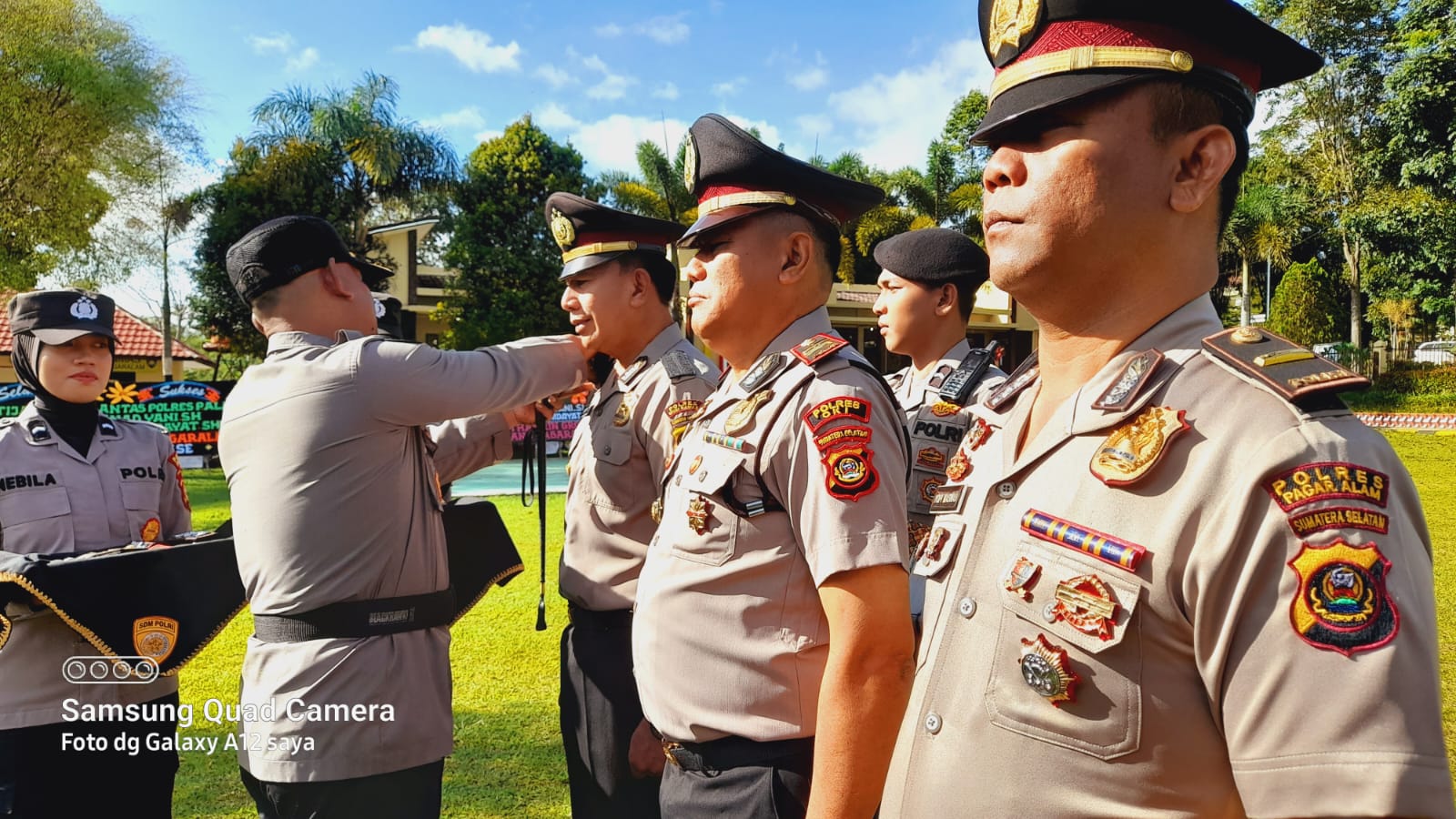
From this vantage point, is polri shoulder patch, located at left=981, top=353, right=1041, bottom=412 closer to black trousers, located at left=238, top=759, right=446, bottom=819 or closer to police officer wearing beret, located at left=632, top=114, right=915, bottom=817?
police officer wearing beret, located at left=632, top=114, right=915, bottom=817

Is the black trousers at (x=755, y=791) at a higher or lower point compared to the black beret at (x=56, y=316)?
lower

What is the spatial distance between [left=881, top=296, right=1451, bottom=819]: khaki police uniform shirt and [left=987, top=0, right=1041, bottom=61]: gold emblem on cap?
19.1 inches

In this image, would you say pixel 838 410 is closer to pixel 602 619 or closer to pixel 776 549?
pixel 776 549

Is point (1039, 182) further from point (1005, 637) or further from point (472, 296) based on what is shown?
point (472, 296)

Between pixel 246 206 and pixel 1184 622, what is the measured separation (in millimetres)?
26522

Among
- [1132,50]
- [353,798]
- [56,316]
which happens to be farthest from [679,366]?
[56,316]

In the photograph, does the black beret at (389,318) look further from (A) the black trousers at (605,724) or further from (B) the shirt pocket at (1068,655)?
(B) the shirt pocket at (1068,655)

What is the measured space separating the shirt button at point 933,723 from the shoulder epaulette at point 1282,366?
26.0 inches

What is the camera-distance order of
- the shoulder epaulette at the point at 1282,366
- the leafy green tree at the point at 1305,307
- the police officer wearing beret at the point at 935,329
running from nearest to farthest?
the shoulder epaulette at the point at 1282,366 → the police officer wearing beret at the point at 935,329 → the leafy green tree at the point at 1305,307

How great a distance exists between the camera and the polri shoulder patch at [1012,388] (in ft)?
5.25

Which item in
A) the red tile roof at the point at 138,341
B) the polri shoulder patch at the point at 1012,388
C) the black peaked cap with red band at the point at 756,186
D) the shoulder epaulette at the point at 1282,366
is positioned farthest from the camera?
the red tile roof at the point at 138,341

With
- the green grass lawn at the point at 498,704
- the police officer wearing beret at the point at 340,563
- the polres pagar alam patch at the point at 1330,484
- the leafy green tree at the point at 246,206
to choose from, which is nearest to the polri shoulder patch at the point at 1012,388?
the polres pagar alam patch at the point at 1330,484

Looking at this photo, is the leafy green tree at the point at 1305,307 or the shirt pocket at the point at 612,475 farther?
the leafy green tree at the point at 1305,307

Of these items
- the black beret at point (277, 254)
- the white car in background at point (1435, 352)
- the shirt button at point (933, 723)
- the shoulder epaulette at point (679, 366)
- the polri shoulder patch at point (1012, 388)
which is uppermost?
the white car in background at point (1435, 352)
